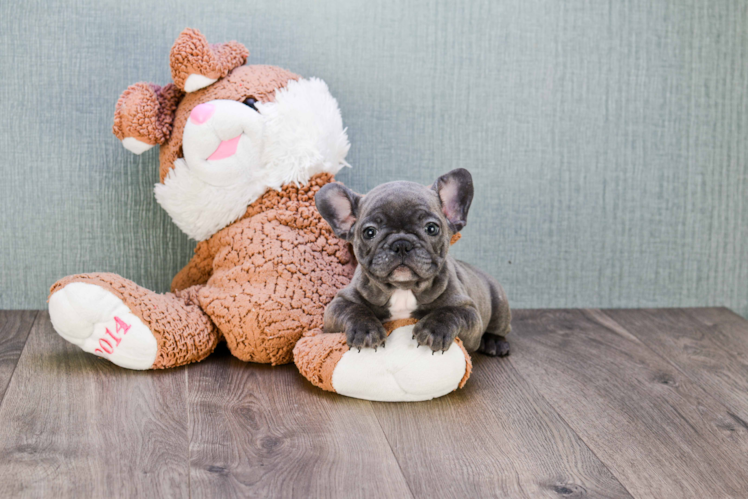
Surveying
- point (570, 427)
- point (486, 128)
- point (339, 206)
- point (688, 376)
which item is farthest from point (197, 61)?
point (688, 376)

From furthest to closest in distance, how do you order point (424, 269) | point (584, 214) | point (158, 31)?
point (584, 214) < point (158, 31) < point (424, 269)

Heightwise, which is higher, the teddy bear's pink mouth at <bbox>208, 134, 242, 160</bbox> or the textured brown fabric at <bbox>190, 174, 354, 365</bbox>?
the teddy bear's pink mouth at <bbox>208, 134, 242, 160</bbox>

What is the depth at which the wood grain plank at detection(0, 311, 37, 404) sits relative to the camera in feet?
4.50

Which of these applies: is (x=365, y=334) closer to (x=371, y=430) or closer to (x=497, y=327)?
(x=371, y=430)

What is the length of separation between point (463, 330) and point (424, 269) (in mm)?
172

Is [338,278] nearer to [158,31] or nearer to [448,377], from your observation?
[448,377]

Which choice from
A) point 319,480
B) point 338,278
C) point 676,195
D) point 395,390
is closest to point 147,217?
point 338,278

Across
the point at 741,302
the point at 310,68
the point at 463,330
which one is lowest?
the point at 741,302

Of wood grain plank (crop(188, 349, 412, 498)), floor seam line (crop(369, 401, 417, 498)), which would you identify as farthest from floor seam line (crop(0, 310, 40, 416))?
floor seam line (crop(369, 401, 417, 498))

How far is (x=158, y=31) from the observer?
1.70 m

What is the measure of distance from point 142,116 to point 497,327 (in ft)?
2.95

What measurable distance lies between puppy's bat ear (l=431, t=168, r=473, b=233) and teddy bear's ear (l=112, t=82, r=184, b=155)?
0.62 metres

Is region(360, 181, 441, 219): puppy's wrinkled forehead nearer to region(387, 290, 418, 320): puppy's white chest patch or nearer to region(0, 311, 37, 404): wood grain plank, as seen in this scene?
region(387, 290, 418, 320): puppy's white chest patch

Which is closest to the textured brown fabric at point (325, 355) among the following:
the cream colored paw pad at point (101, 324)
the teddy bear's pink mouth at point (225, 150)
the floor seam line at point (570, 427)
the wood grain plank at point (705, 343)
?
the floor seam line at point (570, 427)
